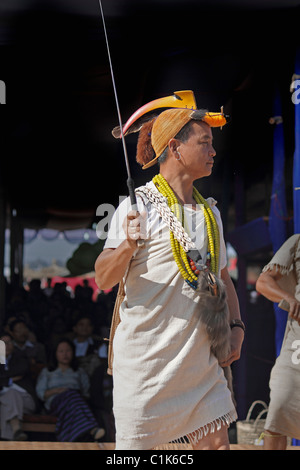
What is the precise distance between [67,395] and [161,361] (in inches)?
98.9

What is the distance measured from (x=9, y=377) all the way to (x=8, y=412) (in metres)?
0.23

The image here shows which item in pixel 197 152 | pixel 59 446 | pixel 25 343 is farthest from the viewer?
pixel 25 343

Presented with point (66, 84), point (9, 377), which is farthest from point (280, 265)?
point (9, 377)

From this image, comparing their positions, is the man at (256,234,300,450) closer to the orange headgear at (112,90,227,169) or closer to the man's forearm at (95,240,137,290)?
the orange headgear at (112,90,227,169)

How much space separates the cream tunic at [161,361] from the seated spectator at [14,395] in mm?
2297

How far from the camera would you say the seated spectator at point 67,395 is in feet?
15.8

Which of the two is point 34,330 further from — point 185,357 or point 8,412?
point 185,357

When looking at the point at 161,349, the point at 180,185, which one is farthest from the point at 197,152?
the point at 161,349

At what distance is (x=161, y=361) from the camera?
263cm

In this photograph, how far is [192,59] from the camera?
418cm

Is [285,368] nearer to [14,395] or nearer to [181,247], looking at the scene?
[181,247]

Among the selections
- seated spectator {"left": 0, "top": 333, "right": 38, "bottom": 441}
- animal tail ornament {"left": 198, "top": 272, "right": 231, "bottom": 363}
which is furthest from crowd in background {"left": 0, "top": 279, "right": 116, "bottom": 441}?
animal tail ornament {"left": 198, "top": 272, "right": 231, "bottom": 363}

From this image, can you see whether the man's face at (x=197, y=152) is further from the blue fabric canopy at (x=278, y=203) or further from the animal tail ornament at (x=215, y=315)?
the blue fabric canopy at (x=278, y=203)

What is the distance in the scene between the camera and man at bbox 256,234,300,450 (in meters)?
3.63
